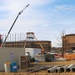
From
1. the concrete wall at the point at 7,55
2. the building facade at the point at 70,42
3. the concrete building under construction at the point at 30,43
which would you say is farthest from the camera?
the building facade at the point at 70,42

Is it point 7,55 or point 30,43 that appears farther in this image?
point 30,43

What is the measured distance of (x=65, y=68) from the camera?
909 inches

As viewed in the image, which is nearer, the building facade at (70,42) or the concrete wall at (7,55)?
the concrete wall at (7,55)

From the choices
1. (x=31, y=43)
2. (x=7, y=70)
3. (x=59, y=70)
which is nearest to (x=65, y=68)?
(x=59, y=70)

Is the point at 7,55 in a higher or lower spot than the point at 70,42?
lower

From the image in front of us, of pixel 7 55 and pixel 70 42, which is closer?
pixel 7 55

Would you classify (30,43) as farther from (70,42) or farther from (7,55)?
(7,55)

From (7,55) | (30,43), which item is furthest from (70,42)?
(7,55)

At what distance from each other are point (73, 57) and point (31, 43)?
4415cm

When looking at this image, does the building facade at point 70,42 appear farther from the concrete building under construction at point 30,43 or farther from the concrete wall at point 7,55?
the concrete wall at point 7,55

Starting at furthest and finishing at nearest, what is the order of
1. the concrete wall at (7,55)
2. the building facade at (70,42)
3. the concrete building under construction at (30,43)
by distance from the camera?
1. the building facade at (70,42)
2. the concrete building under construction at (30,43)
3. the concrete wall at (7,55)

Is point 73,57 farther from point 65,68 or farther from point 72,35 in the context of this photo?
point 72,35

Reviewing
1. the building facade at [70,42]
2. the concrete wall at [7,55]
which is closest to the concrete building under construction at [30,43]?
the building facade at [70,42]

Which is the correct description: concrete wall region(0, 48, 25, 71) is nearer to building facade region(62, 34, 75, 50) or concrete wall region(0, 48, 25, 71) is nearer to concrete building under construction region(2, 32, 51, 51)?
concrete building under construction region(2, 32, 51, 51)
